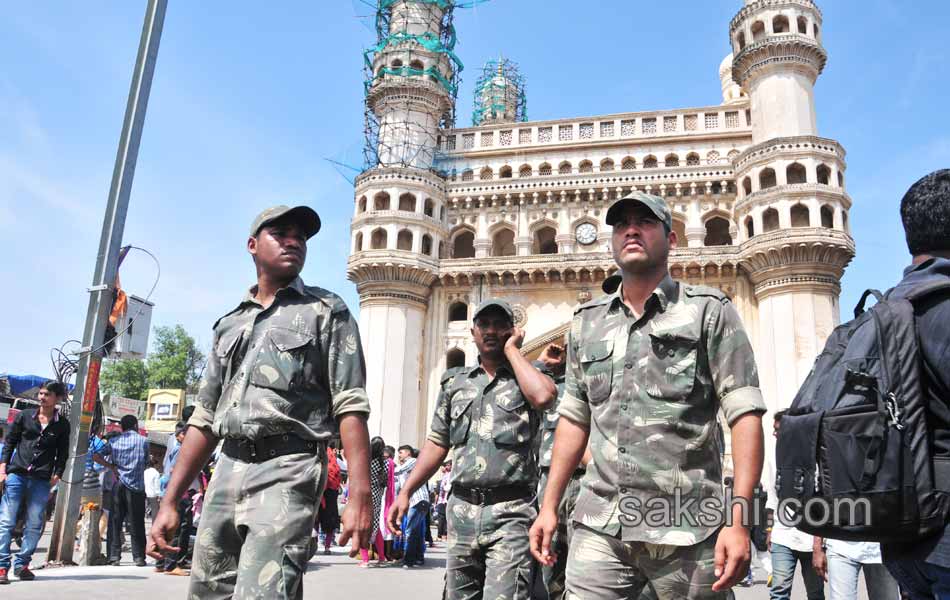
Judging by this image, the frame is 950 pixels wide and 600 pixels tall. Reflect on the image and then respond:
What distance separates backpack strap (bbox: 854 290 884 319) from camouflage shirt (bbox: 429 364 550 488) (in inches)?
87.1

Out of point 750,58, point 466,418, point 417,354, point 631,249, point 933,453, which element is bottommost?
point 933,453

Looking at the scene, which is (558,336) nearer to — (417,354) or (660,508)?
(417,354)

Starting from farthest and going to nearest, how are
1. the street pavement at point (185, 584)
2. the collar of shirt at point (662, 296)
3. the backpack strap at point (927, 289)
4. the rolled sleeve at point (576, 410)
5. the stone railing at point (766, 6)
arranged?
the stone railing at point (766, 6), the street pavement at point (185, 584), the rolled sleeve at point (576, 410), the collar of shirt at point (662, 296), the backpack strap at point (927, 289)

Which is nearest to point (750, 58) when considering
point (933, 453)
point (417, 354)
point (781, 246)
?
point (781, 246)

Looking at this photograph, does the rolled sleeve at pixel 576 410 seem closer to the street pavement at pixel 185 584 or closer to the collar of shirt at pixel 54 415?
the street pavement at pixel 185 584

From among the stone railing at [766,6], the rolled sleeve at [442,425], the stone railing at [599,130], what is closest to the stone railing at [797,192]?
the stone railing at [599,130]

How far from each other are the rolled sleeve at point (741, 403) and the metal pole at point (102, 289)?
7827mm

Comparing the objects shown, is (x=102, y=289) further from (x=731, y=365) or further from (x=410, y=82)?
(x=410, y=82)

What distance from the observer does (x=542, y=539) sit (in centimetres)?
315

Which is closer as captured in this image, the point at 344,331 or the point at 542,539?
the point at 542,539

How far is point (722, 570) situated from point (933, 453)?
0.82m

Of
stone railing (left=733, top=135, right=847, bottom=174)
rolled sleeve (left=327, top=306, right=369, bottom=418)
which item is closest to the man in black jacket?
rolled sleeve (left=327, top=306, right=369, bottom=418)

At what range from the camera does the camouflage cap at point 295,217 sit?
3604 mm

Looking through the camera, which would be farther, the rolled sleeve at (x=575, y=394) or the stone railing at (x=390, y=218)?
the stone railing at (x=390, y=218)
